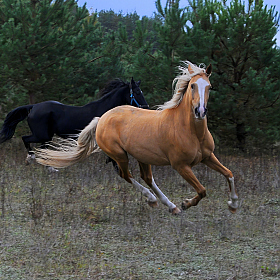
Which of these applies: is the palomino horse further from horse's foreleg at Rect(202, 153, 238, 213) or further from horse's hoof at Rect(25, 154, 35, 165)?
horse's hoof at Rect(25, 154, 35, 165)

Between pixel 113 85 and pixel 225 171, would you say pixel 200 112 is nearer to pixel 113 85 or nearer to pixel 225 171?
pixel 225 171

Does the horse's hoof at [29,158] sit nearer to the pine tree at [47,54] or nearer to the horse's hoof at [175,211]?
the pine tree at [47,54]

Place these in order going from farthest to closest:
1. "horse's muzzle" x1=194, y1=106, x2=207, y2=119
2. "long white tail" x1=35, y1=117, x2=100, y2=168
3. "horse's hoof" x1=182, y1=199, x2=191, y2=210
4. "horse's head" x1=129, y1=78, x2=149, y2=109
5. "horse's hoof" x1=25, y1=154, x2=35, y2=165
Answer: "horse's hoof" x1=25, y1=154, x2=35, y2=165
"horse's head" x1=129, y1=78, x2=149, y2=109
"long white tail" x1=35, y1=117, x2=100, y2=168
"horse's hoof" x1=182, y1=199, x2=191, y2=210
"horse's muzzle" x1=194, y1=106, x2=207, y2=119

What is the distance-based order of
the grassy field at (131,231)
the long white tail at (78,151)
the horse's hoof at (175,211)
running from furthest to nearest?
the long white tail at (78,151), the horse's hoof at (175,211), the grassy field at (131,231)

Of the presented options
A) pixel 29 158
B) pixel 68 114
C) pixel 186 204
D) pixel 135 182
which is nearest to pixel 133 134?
pixel 135 182

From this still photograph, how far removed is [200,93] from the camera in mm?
4391

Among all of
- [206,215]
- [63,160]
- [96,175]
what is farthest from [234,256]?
[96,175]

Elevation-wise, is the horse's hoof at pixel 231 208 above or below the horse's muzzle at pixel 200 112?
below

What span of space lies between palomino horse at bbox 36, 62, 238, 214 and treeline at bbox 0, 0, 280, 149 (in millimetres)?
4539

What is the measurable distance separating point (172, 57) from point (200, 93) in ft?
19.5

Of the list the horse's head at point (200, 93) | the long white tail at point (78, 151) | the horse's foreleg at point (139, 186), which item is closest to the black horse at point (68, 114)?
the long white tail at point (78, 151)

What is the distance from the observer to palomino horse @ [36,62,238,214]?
4.75 metres

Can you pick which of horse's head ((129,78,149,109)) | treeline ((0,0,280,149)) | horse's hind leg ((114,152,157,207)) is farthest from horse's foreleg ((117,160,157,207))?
treeline ((0,0,280,149))

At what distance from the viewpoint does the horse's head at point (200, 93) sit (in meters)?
4.33
